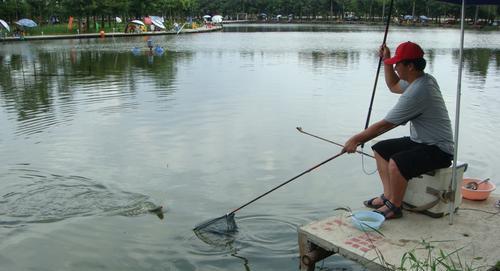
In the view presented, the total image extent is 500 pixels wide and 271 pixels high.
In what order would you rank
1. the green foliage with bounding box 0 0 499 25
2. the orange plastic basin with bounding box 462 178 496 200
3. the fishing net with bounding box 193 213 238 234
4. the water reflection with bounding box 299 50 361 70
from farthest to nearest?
the green foliage with bounding box 0 0 499 25, the water reflection with bounding box 299 50 361 70, the fishing net with bounding box 193 213 238 234, the orange plastic basin with bounding box 462 178 496 200

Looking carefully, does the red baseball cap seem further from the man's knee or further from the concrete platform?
the concrete platform

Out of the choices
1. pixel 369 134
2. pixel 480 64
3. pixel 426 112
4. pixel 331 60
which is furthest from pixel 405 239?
pixel 331 60

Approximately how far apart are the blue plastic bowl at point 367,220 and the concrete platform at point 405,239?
0.15ft

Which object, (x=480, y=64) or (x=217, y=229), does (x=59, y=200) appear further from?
(x=480, y=64)

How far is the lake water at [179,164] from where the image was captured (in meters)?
4.95

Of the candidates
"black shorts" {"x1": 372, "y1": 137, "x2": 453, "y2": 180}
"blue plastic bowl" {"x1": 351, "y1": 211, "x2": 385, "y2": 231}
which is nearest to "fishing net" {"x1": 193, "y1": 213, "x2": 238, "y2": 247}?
"blue plastic bowl" {"x1": 351, "y1": 211, "x2": 385, "y2": 231}

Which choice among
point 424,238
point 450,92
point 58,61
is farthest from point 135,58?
point 424,238

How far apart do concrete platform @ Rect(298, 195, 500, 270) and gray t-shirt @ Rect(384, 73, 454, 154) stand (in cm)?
61

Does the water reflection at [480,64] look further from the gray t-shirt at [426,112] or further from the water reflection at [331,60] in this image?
the gray t-shirt at [426,112]

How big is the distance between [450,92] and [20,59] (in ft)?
69.6

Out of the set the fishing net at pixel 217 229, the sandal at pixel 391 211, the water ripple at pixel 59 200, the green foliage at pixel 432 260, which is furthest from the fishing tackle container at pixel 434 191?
the water ripple at pixel 59 200

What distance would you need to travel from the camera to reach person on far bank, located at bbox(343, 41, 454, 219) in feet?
12.8

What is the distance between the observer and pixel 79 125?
10.1 metres

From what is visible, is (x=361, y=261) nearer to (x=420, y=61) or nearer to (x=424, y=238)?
(x=424, y=238)
